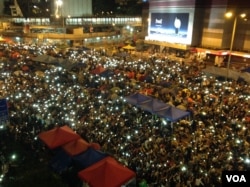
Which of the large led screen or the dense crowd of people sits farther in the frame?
the large led screen

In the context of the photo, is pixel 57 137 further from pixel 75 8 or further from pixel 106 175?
pixel 75 8

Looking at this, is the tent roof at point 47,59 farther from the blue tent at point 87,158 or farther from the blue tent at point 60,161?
the blue tent at point 87,158

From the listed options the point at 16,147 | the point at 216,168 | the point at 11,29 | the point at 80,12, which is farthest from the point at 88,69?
the point at 80,12

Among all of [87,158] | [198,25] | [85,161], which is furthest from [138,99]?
[198,25]

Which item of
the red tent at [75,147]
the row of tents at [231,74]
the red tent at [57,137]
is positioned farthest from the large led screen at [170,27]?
the red tent at [75,147]

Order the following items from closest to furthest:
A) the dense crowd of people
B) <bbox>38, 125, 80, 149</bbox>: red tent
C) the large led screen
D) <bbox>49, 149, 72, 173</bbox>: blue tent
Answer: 1. the dense crowd of people
2. <bbox>49, 149, 72, 173</bbox>: blue tent
3. <bbox>38, 125, 80, 149</bbox>: red tent
4. the large led screen

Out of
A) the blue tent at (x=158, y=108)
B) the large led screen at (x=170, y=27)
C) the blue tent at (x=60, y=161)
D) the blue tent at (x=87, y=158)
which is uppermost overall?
the large led screen at (x=170, y=27)

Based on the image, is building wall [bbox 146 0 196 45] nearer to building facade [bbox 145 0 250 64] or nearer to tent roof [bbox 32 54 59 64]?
building facade [bbox 145 0 250 64]

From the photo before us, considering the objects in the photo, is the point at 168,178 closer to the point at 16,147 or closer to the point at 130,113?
the point at 130,113

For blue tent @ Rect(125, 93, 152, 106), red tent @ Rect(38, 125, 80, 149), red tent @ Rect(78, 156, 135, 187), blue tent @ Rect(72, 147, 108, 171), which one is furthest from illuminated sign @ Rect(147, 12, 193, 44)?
red tent @ Rect(78, 156, 135, 187)
